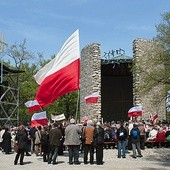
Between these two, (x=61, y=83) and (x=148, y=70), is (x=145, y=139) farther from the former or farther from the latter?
(x=61, y=83)

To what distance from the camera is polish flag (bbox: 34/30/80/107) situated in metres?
13.8

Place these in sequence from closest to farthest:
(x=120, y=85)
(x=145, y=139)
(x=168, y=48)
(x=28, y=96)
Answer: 1. (x=168, y=48)
2. (x=145, y=139)
3. (x=120, y=85)
4. (x=28, y=96)

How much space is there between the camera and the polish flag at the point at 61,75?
13.8 meters

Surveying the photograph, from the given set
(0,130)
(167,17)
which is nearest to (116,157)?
(167,17)

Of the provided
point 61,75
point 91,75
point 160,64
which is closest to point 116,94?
point 91,75

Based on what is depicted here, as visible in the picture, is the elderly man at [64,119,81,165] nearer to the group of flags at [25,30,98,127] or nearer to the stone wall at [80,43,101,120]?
the group of flags at [25,30,98,127]

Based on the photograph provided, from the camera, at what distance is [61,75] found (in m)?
14.3

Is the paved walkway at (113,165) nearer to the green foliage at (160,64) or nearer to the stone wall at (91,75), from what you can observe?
the green foliage at (160,64)

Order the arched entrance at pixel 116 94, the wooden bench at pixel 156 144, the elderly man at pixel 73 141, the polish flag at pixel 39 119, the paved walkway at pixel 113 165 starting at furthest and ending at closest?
the arched entrance at pixel 116 94
the wooden bench at pixel 156 144
the polish flag at pixel 39 119
the elderly man at pixel 73 141
the paved walkway at pixel 113 165

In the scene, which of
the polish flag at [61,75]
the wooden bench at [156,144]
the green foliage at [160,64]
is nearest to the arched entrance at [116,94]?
the wooden bench at [156,144]

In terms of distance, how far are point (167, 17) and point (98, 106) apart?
1707 cm

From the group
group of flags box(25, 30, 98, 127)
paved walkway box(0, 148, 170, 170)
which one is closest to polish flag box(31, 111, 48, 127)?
group of flags box(25, 30, 98, 127)

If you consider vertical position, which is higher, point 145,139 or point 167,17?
point 167,17

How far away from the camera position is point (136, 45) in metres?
33.7
